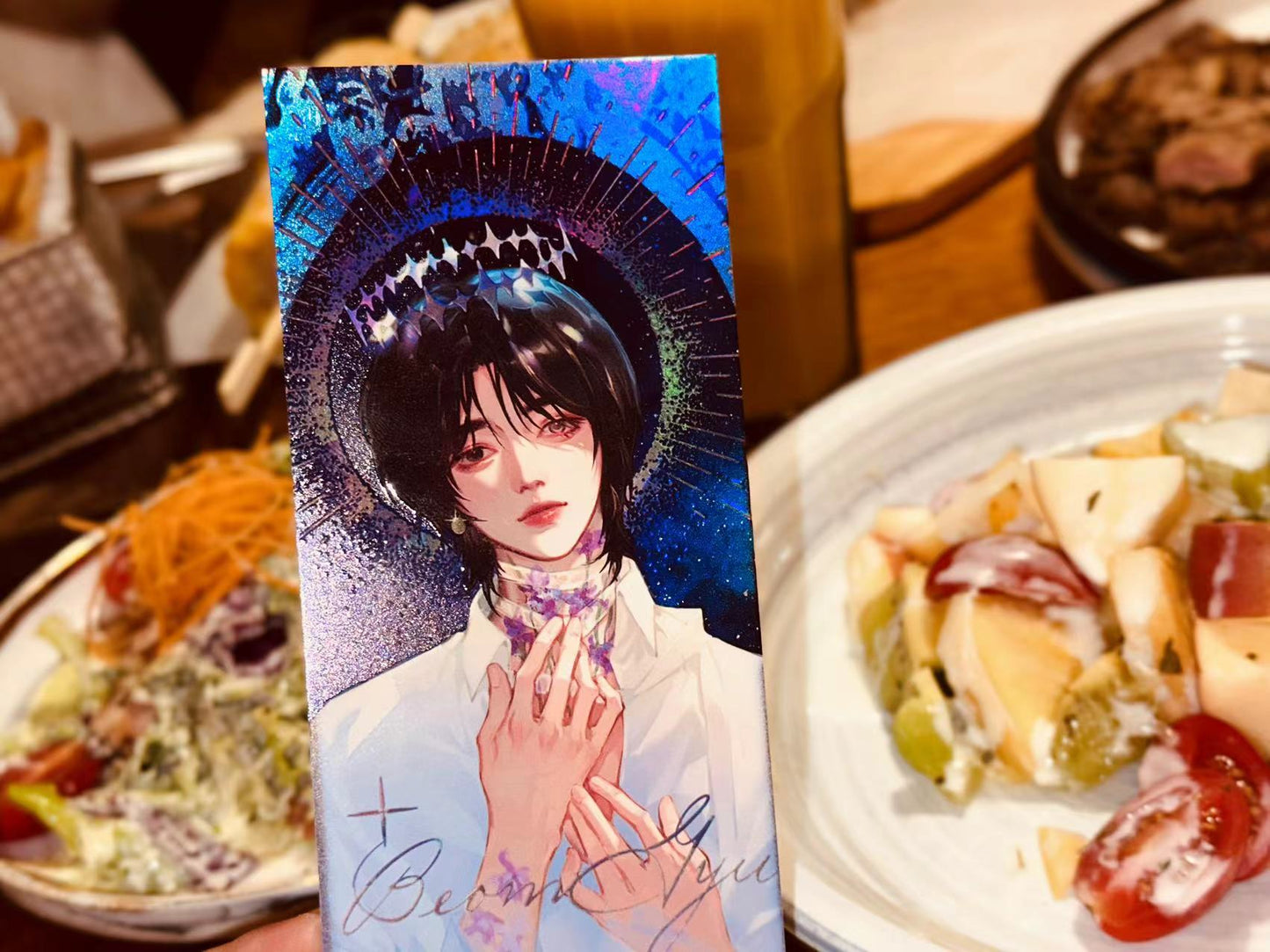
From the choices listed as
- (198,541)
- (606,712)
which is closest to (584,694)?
(606,712)

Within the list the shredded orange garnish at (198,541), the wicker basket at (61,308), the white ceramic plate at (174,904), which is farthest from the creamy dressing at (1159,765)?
the wicker basket at (61,308)

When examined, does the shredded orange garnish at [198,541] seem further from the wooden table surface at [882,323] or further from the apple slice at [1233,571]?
the apple slice at [1233,571]

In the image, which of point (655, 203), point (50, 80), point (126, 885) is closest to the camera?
point (655, 203)

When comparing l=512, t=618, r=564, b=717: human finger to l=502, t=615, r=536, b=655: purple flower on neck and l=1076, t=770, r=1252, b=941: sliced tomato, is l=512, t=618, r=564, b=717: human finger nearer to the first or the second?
l=502, t=615, r=536, b=655: purple flower on neck

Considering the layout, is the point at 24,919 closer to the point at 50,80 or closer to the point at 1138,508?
the point at 1138,508

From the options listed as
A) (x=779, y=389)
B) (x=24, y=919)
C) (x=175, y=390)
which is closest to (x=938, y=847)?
(x=779, y=389)

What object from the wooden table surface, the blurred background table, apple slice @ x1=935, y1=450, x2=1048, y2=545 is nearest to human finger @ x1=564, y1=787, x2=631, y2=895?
apple slice @ x1=935, y1=450, x2=1048, y2=545
